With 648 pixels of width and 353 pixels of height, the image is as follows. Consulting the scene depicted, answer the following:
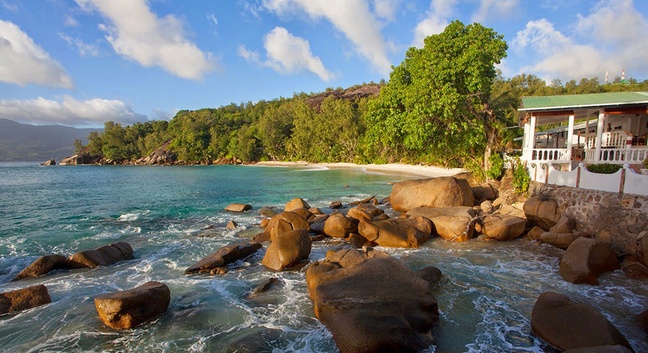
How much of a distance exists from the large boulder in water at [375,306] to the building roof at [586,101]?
45.8 ft

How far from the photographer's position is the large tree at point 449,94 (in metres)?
19.9

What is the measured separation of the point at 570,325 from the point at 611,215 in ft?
25.9

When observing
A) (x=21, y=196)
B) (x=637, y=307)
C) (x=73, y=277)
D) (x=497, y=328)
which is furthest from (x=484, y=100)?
(x=21, y=196)

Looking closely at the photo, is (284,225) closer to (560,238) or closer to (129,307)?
(129,307)

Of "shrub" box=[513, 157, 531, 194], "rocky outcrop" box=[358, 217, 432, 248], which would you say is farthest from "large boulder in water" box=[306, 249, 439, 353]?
"shrub" box=[513, 157, 531, 194]

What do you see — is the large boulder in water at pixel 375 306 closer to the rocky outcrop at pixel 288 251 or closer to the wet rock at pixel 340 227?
the rocky outcrop at pixel 288 251

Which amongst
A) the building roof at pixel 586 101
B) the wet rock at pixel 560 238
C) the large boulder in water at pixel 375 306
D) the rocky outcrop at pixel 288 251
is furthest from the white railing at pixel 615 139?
the rocky outcrop at pixel 288 251

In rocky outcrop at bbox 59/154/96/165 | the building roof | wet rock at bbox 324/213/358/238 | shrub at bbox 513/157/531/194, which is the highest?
the building roof

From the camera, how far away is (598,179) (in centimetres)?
1213

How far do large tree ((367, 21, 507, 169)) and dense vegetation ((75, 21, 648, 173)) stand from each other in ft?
0.22

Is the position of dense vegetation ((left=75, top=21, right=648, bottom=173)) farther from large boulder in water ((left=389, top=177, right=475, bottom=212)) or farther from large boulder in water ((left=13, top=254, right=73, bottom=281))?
large boulder in water ((left=13, top=254, right=73, bottom=281))

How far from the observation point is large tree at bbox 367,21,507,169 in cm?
1993

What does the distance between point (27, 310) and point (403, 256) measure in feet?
36.6

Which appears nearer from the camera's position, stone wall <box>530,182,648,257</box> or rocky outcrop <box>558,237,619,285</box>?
rocky outcrop <box>558,237,619,285</box>
